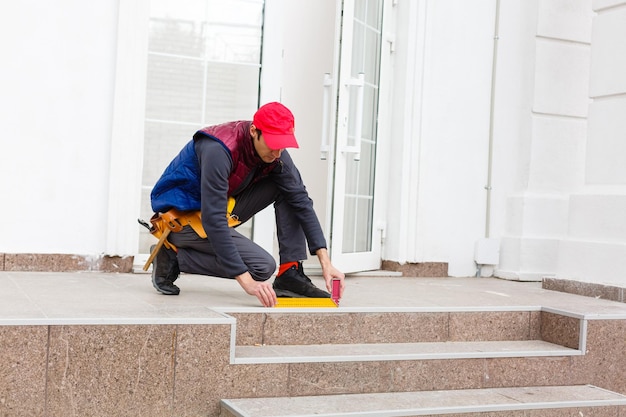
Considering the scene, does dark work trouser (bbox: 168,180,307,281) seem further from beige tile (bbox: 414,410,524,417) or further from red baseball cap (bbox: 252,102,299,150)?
beige tile (bbox: 414,410,524,417)

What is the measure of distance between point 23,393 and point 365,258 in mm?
3189

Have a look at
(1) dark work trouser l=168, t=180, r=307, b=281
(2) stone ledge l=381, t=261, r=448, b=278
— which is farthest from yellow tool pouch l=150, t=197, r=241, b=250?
(2) stone ledge l=381, t=261, r=448, b=278

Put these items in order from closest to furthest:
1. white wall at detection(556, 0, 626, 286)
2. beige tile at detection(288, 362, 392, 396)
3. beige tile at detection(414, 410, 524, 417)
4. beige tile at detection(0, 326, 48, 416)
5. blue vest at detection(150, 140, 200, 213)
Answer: beige tile at detection(0, 326, 48, 416)
beige tile at detection(414, 410, 524, 417)
beige tile at detection(288, 362, 392, 396)
blue vest at detection(150, 140, 200, 213)
white wall at detection(556, 0, 626, 286)

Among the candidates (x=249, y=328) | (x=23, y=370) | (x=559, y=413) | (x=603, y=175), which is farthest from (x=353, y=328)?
(x=603, y=175)

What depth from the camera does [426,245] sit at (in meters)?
6.00

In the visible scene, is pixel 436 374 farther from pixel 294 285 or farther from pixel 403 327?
pixel 294 285

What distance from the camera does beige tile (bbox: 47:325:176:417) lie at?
298 centimetres

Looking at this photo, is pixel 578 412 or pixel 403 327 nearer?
pixel 578 412

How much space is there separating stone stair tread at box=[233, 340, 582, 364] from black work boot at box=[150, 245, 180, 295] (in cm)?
64

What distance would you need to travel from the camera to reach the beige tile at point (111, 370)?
117 inches

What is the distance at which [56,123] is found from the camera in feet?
16.1

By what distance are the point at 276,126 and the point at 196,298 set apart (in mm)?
962

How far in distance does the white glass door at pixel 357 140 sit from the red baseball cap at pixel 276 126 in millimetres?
1902

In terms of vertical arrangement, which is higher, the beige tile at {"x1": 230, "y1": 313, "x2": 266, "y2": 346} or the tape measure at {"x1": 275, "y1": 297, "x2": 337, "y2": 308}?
the tape measure at {"x1": 275, "y1": 297, "x2": 337, "y2": 308}
